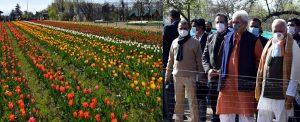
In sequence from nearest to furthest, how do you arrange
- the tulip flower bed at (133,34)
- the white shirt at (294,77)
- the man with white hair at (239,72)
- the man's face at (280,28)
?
the white shirt at (294,77) < the man's face at (280,28) < the man with white hair at (239,72) < the tulip flower bed at (133,34)

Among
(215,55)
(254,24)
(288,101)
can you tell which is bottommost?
(288,101)

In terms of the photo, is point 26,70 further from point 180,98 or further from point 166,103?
point 180,98

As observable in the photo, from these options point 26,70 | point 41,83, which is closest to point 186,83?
point 41,83

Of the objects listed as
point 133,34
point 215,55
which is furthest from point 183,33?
point 133,34

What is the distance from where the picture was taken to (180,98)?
6.96 meters

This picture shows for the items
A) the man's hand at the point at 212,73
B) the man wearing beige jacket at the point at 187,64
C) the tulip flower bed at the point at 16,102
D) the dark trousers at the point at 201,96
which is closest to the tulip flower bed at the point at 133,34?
the tulip flower bed at the point at 16,102

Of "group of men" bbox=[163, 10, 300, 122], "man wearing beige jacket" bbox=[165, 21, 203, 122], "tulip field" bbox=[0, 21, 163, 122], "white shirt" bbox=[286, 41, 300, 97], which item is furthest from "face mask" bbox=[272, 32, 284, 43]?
"tulip field" bbox=[0, 21, 163, 122]

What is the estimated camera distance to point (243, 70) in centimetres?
569

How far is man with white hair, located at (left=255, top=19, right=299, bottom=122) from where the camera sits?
5309 mm

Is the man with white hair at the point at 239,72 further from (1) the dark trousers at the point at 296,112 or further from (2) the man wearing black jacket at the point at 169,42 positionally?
(2) the man wearing black jacket at the point at 169,42

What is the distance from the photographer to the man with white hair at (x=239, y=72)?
18.6 feet

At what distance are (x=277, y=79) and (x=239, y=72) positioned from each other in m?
0.44

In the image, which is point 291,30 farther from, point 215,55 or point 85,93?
point 85,93

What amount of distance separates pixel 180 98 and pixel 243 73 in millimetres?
1442
